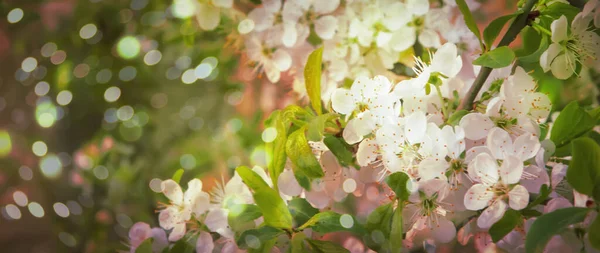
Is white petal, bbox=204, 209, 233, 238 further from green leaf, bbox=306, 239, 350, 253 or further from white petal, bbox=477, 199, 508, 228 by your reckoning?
white petal, bbox=477, 199, 508, 228

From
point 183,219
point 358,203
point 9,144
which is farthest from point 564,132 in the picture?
point 9,144

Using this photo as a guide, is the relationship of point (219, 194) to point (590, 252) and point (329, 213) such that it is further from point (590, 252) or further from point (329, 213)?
point (590, 252)

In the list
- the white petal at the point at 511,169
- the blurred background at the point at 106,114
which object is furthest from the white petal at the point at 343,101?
the blurred background at the point at 106,114

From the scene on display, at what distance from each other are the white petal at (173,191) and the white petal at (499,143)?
228 millimetres

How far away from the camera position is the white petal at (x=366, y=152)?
36cm

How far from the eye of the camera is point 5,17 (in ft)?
2.99

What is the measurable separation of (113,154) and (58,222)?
0.44 ft

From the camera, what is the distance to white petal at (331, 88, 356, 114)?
14.7 inches

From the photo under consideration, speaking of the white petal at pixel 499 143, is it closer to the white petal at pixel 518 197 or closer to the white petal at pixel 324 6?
the white petal at pixel 518 197

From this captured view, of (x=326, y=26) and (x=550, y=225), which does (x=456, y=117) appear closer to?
(x=550, y=225)

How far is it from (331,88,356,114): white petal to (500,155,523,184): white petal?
105mm

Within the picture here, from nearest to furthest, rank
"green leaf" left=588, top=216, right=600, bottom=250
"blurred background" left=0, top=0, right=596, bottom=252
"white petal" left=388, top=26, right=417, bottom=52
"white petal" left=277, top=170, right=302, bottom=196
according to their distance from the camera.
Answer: "green leaf" left=588, top=216, right=600, bottom=250
"white petal" left=277, top=170, right=302, bottom=196
"white petal" left=388, top=26, right=417, bottom=52
"blurred background" left=0, top=0, right=596, bottom=252

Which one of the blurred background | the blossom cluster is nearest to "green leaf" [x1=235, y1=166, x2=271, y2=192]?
the blossom cluster

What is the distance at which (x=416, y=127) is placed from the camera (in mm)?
335
